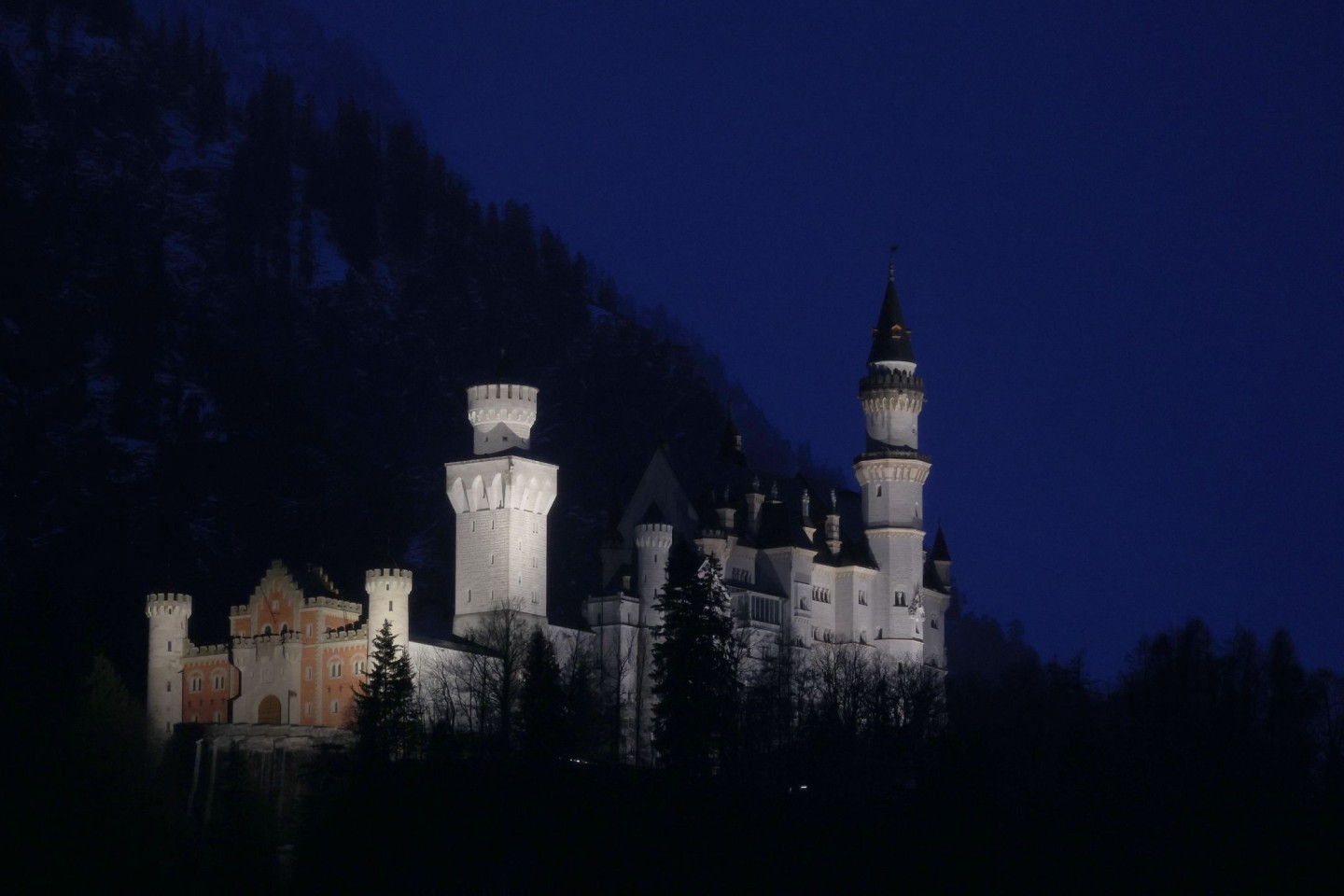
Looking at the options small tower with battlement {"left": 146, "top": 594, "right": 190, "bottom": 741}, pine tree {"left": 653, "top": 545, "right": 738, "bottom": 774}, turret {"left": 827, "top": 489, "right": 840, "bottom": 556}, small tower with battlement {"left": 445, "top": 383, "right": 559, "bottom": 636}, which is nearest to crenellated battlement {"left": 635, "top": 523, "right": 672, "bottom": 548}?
small tower with battlement {"left": 445, "top": 383, "right": 559, "bottom": 636}

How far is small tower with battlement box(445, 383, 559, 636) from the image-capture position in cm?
9038

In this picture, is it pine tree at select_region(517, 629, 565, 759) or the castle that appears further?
the castle

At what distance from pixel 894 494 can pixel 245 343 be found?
5382 cm

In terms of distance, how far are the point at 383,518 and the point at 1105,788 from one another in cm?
6023

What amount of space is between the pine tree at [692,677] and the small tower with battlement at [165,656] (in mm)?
17575

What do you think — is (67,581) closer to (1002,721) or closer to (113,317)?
(113,317)

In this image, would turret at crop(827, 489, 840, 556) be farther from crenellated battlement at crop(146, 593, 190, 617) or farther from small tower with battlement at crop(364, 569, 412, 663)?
crenellated battlement at crop(146, 593, 190, 617)

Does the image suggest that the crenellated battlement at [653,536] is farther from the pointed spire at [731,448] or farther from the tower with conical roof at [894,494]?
the pointed spire at [731,448]

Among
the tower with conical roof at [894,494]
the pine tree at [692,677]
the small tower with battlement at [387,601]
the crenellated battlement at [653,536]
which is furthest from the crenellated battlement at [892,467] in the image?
the small tower with battlement at [387,601]

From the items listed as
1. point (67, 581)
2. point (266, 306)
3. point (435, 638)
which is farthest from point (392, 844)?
point (266, 306)

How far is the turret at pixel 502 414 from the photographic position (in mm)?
92500

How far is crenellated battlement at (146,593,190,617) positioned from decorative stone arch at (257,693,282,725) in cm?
568

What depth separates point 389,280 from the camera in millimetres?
157625

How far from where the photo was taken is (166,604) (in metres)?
87.3
